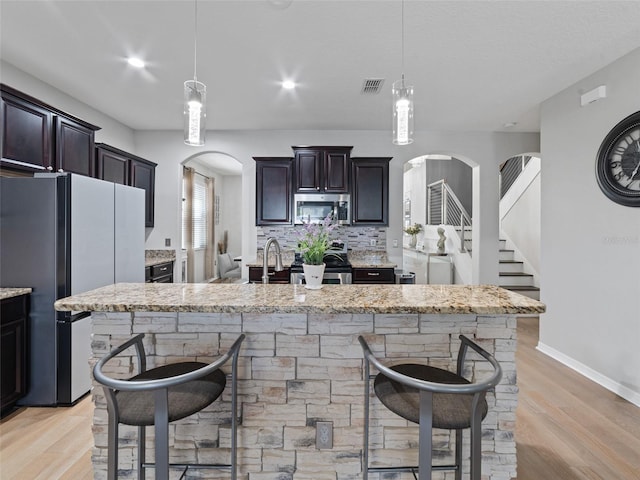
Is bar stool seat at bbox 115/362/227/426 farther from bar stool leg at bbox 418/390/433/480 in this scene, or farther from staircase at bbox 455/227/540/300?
staircase at bbox 455/227/540/300

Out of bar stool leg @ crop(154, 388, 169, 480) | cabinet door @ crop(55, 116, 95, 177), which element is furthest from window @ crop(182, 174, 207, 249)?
bar stool leg @ crop(154, 388, 169, 480)

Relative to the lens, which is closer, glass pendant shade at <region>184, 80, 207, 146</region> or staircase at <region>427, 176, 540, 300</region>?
glass pendant shade at <region>184, 80, 207, 146</region>

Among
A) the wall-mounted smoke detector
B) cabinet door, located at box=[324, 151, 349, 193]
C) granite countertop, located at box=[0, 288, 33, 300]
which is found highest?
the wall-mounted smoke detector

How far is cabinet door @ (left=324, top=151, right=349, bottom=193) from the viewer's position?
4.46m

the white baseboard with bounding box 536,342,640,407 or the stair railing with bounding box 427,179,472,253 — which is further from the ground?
the stair railing with bounding box 427,179,472,253

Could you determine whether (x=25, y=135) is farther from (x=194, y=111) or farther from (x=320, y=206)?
(x=320, y=206)

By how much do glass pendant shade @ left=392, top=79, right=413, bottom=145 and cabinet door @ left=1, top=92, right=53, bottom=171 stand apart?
2748 millimetres

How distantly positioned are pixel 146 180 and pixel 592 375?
17.4 feet

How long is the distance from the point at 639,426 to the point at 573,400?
1.28 ft

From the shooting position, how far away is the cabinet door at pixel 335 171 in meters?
4.46

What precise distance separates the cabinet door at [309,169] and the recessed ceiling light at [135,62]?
6.65 feet

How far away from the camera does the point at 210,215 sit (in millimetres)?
7629

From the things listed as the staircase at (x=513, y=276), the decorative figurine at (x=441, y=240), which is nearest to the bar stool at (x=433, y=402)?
the staircase at (x=513, y=276)

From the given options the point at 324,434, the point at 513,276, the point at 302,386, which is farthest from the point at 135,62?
the point at 513,276
